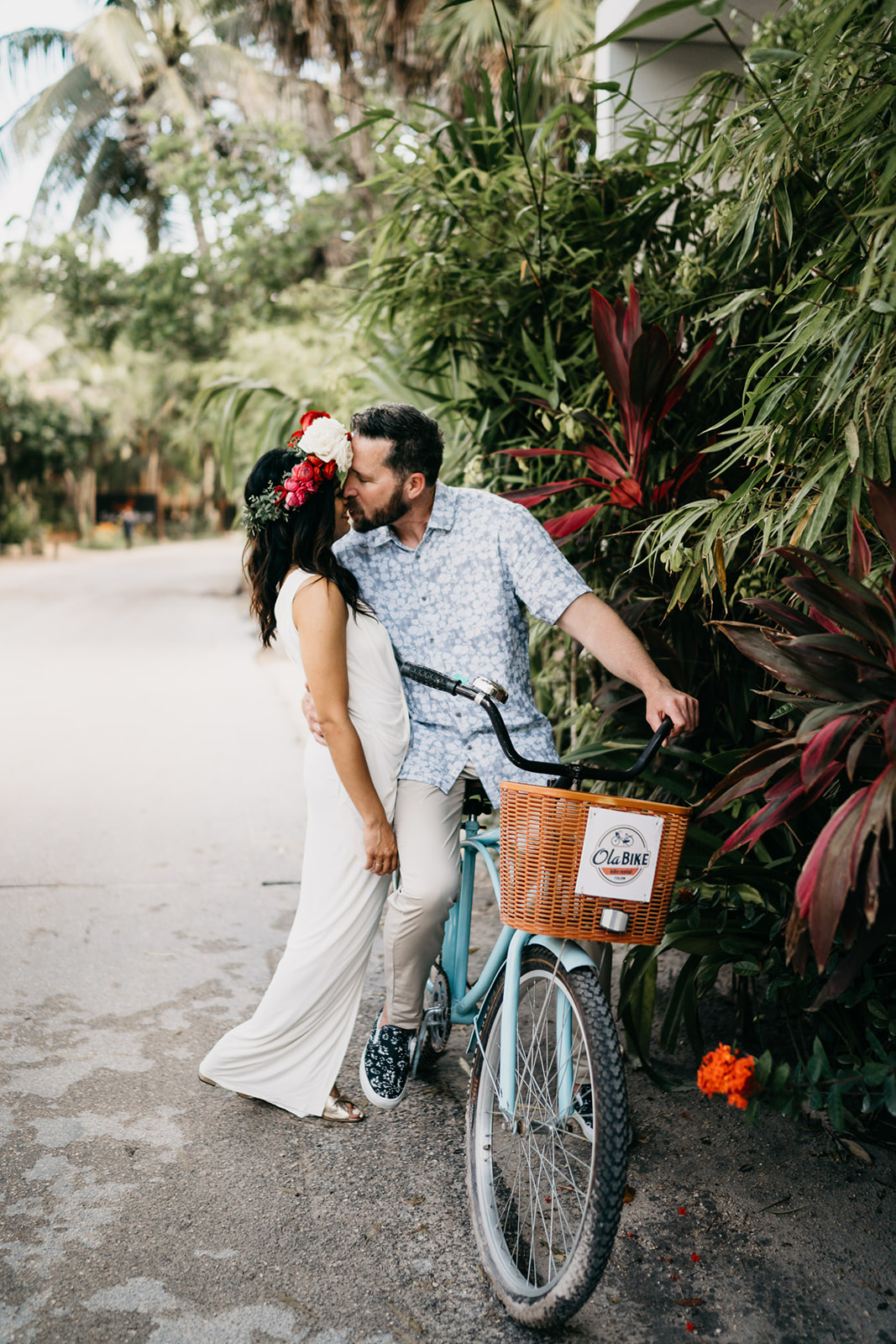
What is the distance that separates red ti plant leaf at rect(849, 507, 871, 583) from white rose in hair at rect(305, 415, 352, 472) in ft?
4.16

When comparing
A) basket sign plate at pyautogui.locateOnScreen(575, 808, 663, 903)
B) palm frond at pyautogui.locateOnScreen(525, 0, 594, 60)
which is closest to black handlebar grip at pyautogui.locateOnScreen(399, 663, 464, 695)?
basket sign plate at pyautogui.locateOnScreen(575, 808, 663, 903)

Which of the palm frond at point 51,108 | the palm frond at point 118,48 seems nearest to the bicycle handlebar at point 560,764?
the palm frond at point 118,48

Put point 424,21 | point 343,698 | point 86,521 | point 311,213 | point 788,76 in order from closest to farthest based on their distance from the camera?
point 343,698, point 788,76, point 424,21, point 311,213, point 86,521

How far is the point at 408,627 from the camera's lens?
10.0ft

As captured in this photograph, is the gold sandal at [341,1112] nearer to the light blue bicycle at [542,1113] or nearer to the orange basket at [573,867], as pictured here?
the light blue bicycle at [542,1113]

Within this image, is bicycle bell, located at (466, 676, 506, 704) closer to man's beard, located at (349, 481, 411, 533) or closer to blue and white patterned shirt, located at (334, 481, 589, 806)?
blue and white patterned shirt, located at (334, 481, 589, 806)

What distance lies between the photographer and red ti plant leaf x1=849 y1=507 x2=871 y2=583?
218cm

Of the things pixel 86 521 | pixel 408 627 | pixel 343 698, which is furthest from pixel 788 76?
pixel 86 521

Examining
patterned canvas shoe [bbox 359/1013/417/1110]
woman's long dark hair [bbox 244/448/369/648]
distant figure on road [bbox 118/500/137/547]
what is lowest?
distant figure on road [bbox 118/500/137/547]

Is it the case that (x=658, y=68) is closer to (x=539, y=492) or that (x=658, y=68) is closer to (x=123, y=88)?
(x=539, y=492)

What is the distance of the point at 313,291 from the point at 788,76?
39.2ft

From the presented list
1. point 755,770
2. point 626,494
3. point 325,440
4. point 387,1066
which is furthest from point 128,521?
point 755,770

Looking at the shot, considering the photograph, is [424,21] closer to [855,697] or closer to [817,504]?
[817,504]

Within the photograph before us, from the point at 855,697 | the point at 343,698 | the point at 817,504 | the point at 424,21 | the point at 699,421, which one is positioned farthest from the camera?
the point at 424,21
